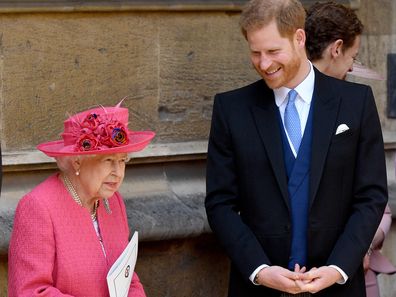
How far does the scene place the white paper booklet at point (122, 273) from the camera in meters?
3.97

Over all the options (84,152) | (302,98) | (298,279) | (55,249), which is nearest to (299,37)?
(302,98)

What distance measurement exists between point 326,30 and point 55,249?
1.60m

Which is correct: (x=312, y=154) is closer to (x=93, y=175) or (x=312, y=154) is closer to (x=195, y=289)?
(x=93, y=175)

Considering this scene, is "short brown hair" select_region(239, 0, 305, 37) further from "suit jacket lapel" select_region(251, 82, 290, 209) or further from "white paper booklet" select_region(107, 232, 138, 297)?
"white paper booklet" select_region(107, 232, 138, 297)

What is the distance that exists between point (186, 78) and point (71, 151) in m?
1.81

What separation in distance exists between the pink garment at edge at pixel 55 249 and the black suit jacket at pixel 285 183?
1.97 ft

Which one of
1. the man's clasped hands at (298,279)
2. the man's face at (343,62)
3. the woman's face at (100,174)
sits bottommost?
the man's clasped hands at (298,279)

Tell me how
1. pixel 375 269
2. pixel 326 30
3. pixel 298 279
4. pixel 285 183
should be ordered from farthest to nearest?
pixel 375 269 < pixel 326 30 < pixel 285 183 < pixel 298 279

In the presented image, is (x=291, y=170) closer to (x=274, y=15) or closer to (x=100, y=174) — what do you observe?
(x=274, y=15)

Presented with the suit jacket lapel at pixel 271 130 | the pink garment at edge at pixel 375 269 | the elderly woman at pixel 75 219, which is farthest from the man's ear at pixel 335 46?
the elderly woman at pixel 75 219

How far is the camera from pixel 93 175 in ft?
13.4

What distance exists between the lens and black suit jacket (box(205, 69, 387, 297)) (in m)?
4.47

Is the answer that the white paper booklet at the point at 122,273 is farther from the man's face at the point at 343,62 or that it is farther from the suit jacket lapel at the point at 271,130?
the man's face at the point at 343,62

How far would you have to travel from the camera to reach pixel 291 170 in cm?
448
